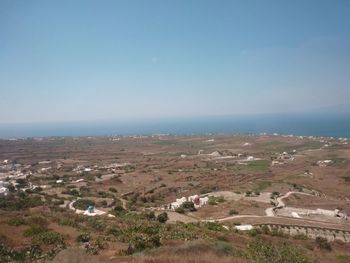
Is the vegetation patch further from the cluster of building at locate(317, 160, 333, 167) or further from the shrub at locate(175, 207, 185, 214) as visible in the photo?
the cluster of building at locate(317, 160, 333, 167)

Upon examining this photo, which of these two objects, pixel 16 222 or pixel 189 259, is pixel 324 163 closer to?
pixel 16 222

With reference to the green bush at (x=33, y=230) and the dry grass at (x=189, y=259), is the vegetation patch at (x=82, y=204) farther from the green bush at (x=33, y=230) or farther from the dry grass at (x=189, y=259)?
the dry grass at (x=189, y=259)

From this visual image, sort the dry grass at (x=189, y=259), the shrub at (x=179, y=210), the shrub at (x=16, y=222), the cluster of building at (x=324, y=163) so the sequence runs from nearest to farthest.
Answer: the dry grass at (x=189, y=259)
the shrub at (x=16, y=222)
the shrub at (x=179, y=210)
the cluster of building at (x=324, y=163)

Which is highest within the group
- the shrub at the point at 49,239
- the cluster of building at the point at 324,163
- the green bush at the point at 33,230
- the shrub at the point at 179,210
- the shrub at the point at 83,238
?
the shrub at the point at 49,239

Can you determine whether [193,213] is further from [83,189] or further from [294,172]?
[294,172]

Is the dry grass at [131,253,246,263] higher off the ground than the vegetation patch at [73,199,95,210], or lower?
higher

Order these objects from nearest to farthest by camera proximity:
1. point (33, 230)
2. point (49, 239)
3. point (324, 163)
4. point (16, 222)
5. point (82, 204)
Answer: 1. point (49, 239)
2. point (33, 230)
3. point (16, 222)
4. point (82, 204)
5. point (324, 163)

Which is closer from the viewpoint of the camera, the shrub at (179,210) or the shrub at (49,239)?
the shrub at (49,239)

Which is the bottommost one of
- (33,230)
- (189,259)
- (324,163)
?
(324,163)

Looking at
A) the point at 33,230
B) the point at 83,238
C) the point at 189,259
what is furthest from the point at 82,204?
the point at 189,259

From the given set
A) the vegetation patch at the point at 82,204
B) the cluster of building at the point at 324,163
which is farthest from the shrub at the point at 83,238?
the cluster of building at the point at 324,163

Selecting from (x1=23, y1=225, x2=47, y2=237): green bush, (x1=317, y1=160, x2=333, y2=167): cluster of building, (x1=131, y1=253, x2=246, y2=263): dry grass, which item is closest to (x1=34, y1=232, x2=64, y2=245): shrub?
(x1=23, y1=225, x2=47, y2=237): green bush
